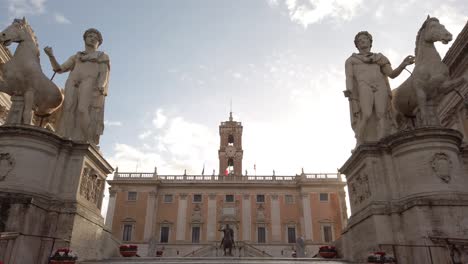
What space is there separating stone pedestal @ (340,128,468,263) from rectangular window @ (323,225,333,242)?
3642 cm

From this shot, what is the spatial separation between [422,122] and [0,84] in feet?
36.7

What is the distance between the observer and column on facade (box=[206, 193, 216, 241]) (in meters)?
44.5

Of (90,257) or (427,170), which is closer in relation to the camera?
(427,170)

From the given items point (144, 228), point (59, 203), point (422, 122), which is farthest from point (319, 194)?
point (59, 203)

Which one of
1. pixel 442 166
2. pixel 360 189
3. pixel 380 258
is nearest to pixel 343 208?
pixel 360 189

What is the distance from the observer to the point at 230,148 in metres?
54.4

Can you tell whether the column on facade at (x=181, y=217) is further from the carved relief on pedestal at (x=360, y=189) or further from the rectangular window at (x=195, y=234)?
the carved relief on pedestal at (x=360, y=189)

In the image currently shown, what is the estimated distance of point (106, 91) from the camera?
11.2 metres

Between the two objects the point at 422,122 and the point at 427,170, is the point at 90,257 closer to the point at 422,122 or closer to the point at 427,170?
the point at 427,170

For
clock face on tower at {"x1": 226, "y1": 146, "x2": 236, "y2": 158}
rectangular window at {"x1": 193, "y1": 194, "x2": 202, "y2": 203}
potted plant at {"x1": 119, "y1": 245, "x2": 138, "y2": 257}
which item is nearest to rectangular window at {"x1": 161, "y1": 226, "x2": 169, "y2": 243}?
rectangular window at {"x1": 193, "y1": 194, "x2": 202, "y2": 203}

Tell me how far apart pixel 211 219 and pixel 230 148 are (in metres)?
12.6

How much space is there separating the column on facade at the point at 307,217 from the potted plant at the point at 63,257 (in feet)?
130

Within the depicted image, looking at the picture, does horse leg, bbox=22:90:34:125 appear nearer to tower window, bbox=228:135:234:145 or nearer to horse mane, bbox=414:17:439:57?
horse mane, bbox=414:17:439:57

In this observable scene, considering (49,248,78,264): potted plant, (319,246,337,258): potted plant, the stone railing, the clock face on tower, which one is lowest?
(49,248,78,264): potted plant
